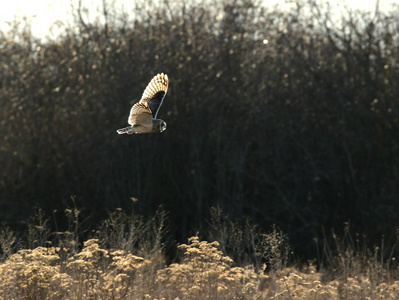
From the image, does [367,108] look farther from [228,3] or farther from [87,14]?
[87,14]

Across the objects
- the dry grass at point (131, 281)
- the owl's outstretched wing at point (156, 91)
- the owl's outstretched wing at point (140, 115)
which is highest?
the owl's outstretched wing at point (156, 91)

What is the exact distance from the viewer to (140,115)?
757 centimetres

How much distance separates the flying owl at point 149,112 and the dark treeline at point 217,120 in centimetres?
707

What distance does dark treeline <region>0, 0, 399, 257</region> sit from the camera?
15453 mm

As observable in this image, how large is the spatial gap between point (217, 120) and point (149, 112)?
323 inches

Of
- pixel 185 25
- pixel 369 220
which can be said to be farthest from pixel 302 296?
pixel 185 25

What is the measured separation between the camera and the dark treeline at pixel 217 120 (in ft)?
50.7

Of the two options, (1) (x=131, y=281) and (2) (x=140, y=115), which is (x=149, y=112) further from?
(1) (x=131, y=281)

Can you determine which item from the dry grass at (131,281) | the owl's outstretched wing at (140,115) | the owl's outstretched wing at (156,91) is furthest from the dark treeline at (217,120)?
the dry grass at (131,281)

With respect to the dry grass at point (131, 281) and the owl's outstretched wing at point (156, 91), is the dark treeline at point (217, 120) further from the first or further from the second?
the dry grass at point (131, 281)

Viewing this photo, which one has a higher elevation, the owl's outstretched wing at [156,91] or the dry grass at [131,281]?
the owl's outstretched wing at [156,91]

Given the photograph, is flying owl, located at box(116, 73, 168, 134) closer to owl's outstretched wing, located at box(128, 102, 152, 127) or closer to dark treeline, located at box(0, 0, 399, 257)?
owl's outstretched wing, located at box(128, 102, 152, 127)

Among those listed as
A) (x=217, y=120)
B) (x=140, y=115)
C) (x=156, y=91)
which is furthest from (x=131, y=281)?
(x=217, y=120)

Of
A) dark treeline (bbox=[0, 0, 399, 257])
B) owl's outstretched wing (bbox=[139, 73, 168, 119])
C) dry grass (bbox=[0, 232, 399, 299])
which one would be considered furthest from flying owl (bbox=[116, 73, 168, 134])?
dark treeline (bbox=[0, 0, 399, 257])
